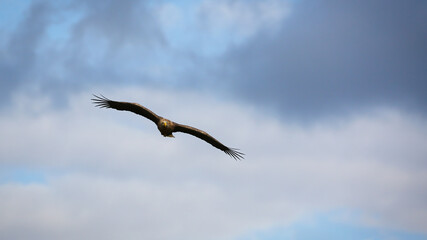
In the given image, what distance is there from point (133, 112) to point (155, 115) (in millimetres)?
1231

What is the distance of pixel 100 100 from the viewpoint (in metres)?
36.5

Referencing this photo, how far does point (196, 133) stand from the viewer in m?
38.5

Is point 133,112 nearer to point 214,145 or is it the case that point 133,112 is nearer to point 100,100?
point 100,100

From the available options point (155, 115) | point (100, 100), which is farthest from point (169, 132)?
point (100, 100)

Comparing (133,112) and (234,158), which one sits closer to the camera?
(133,112)

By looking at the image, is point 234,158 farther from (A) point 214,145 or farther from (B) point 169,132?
(B) point 169,132

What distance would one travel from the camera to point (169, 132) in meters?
37.3

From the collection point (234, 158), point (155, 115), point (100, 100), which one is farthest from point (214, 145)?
point (100, 100)

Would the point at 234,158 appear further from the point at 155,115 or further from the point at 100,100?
the point at 100,100

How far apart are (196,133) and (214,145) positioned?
66.9 inches

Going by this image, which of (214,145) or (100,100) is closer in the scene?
(100,100)

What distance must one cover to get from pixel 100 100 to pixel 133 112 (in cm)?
186

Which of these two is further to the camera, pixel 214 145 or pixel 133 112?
pixel 214 145

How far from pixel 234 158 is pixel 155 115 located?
573cm
